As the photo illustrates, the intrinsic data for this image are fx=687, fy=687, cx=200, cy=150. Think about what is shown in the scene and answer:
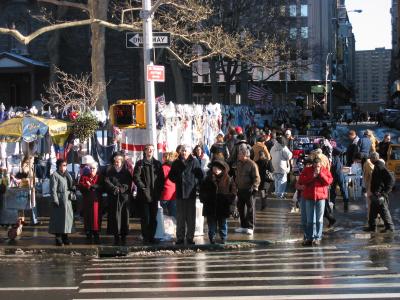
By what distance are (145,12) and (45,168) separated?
544 centimetres

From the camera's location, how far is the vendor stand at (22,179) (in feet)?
46.8

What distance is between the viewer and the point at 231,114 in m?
30.4

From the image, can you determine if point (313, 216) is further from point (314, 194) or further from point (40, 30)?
point (40, 30)

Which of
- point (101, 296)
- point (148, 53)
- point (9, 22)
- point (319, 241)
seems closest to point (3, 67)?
point (9, 22)

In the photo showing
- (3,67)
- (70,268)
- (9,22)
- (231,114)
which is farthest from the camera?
(9,22)

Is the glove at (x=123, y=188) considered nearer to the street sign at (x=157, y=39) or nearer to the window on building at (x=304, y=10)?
the street sign at (x=157, y=39)

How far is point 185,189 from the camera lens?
1319 centimetres

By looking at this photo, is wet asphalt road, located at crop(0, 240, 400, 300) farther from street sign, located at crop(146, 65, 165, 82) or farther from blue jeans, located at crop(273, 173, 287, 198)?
blue jeans, located at crop(273, 173, 287, 198)

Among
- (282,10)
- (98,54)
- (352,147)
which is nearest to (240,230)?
(352,147)

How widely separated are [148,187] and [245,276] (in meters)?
4.03

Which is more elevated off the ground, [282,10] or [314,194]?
[282,10]

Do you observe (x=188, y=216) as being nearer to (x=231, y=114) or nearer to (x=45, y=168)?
(x=45, y=168)

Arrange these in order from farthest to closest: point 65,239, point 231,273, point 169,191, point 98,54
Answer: point 98,54
point 169,191
point 65,239
point 231,273

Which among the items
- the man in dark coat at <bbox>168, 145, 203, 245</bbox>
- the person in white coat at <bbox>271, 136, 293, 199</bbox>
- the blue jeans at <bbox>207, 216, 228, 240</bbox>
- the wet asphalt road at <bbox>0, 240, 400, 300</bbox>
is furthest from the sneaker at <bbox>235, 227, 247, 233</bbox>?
the person in white coat at <bbox>271, 136, 293, 199</bbox>
